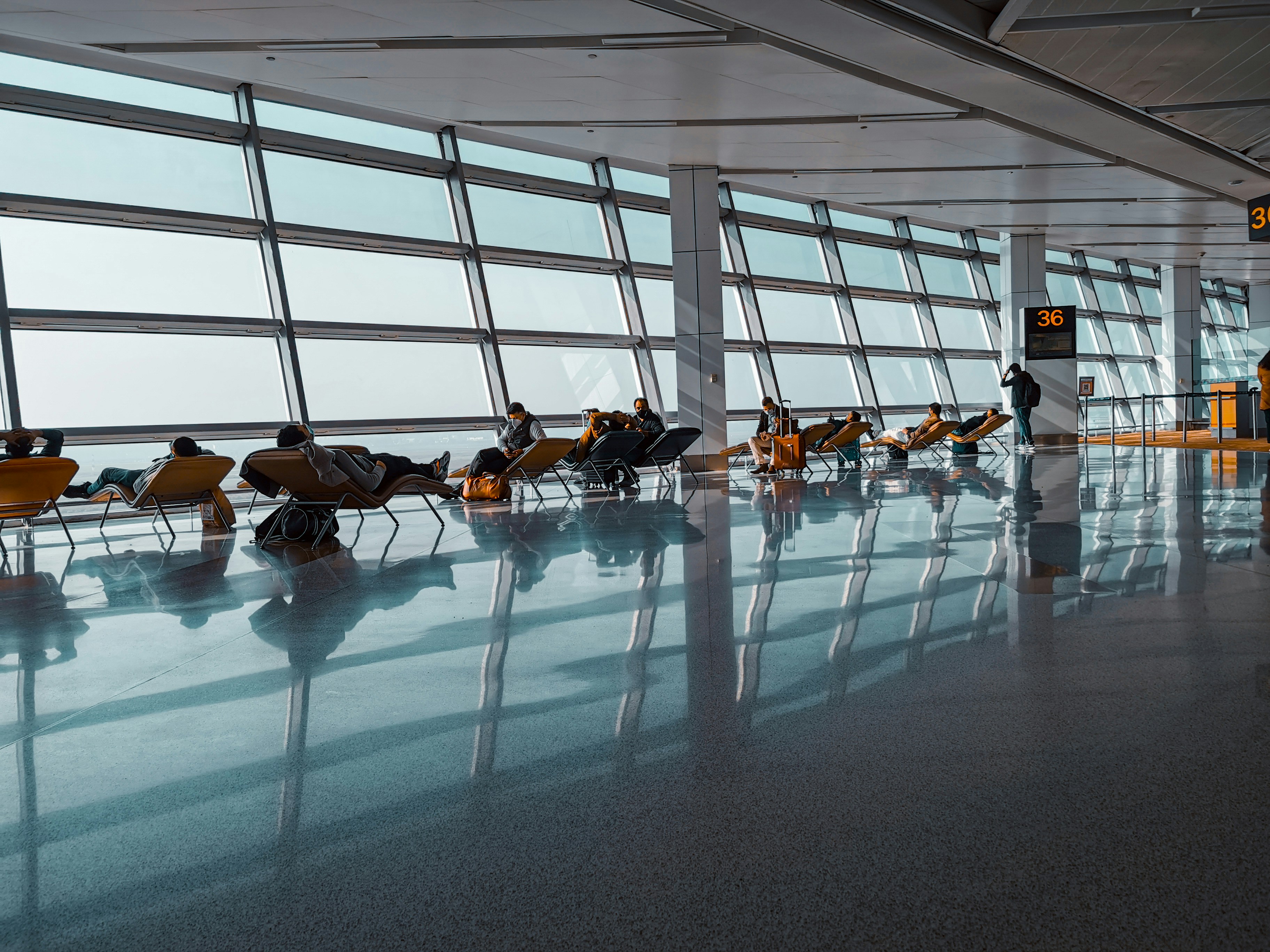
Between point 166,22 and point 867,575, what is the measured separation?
9373 millimetres

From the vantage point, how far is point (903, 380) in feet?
62.7

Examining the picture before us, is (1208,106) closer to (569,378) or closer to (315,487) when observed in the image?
(569,378)

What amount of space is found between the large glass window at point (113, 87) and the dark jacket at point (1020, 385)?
46.8 ft

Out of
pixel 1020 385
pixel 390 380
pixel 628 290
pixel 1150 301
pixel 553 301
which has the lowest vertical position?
pixel 1020 385

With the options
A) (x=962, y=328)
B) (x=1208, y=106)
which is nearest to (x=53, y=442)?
(x=1208, y=106)

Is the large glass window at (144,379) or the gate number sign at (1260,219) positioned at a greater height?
the gate number sign at (1260,219)

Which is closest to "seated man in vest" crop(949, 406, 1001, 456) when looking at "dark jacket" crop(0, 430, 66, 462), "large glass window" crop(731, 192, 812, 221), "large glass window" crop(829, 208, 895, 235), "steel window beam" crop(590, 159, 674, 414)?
"large glass window" crop(829, 208, 895, 235)

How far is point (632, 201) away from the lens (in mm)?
15875

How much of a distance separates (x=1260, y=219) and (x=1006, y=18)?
6.77 meters

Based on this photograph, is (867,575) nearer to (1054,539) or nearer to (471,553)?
(1054,539)

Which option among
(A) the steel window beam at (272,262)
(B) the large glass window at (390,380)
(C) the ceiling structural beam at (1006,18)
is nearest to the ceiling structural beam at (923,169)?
(C) the ceiling structural beam at (1006,18)

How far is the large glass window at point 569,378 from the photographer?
1416 centimetres

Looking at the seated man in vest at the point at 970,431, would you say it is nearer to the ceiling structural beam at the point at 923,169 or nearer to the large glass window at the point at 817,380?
the large glass window at the point at 817,380

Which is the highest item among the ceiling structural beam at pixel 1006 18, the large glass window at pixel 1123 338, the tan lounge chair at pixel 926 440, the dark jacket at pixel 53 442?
the ceiling structural beam at pixel 1006 18
